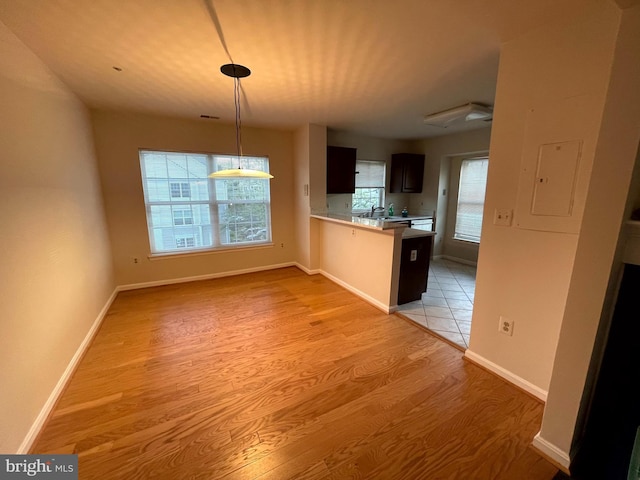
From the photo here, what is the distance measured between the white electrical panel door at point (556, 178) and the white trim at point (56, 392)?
334 centimetres

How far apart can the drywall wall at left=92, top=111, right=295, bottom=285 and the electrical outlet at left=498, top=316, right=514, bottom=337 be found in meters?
3.54

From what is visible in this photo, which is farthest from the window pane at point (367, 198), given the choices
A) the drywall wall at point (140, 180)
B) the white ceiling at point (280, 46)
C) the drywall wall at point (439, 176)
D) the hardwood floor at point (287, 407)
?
the hardwood floor at point (287, 407)

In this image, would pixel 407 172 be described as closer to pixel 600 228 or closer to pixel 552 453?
pixel 600 228

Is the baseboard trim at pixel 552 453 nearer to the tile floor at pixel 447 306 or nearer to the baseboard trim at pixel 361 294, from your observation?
the tile floor at pixel 447 306

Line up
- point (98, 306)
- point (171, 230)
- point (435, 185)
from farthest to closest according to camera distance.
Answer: point (435, 185)
point (171, 230)
point (98, 306)

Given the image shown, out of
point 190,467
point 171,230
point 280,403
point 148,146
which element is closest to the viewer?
point 190,467

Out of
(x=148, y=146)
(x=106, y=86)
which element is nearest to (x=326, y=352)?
(x=106, y=86)

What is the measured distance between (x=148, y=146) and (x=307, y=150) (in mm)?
2213

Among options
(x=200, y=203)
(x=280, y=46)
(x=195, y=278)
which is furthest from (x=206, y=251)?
(x=280, y=46)

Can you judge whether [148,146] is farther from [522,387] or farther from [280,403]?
[522,387]

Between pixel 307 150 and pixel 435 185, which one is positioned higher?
pixel 307 150

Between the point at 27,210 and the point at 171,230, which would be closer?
the point at 27,210

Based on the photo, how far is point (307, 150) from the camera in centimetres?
403

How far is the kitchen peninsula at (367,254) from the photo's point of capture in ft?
9.71
